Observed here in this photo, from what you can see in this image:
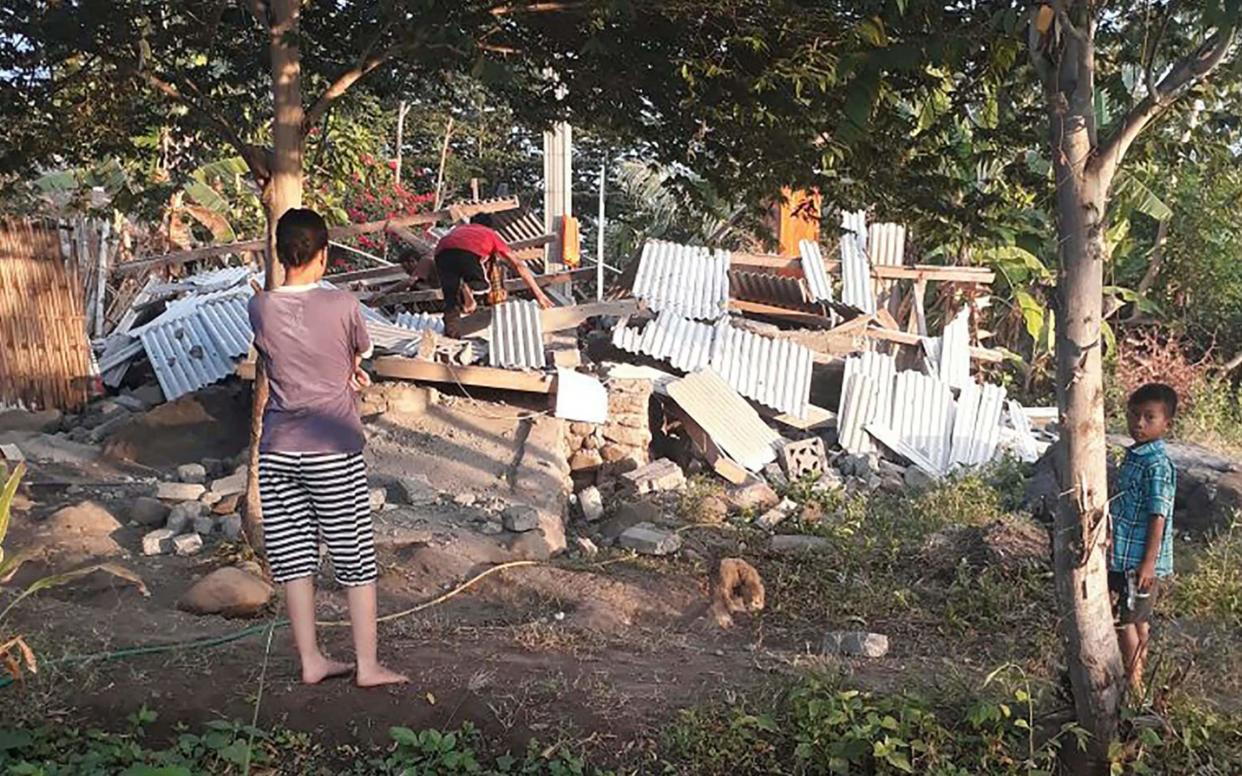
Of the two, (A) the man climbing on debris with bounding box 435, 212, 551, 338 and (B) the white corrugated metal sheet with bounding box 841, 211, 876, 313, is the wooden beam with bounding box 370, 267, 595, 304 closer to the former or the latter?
(A) the man climbing on debris with bounding box 435, 212, 551, 338

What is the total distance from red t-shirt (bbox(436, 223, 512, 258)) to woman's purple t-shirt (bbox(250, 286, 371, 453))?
22.3 feet

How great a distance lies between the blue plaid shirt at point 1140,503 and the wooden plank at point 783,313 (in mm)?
9128

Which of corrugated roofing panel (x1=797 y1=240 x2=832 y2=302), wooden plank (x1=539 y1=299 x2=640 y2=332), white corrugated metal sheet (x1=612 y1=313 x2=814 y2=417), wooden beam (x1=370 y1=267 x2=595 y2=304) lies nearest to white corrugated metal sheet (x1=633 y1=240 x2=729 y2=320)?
white corrugated metal sheet (x1=612 y1=313 x2=814 y2=417)

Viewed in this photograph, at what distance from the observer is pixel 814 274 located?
1358cm

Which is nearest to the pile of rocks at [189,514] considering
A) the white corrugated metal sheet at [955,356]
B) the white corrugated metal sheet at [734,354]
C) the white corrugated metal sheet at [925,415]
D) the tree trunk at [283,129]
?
the tree trunk at [283,129]

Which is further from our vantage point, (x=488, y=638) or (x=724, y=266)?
(x=724, y=266)

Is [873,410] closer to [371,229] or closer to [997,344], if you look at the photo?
[371,229]

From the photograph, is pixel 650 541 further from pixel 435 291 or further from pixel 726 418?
pixel 435 291

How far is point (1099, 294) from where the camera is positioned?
3.53 m

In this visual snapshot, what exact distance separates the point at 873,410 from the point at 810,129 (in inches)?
281

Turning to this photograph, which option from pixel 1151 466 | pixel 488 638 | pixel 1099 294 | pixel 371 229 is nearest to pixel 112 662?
pixel 488 638

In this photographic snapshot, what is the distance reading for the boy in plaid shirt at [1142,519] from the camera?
444 cm

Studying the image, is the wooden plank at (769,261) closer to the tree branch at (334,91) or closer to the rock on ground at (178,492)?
the rock on ground at (178,492)

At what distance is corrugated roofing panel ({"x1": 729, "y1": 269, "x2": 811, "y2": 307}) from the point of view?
14.0 metres
